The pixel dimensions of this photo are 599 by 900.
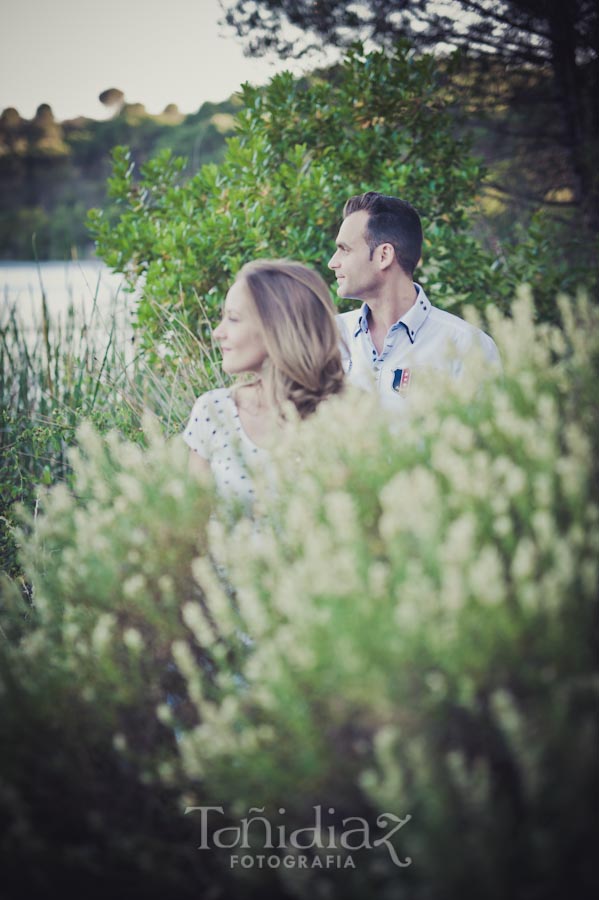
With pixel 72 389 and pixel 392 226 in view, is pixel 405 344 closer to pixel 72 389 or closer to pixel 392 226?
pixel 392 226

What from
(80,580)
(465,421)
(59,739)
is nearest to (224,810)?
(59,739)

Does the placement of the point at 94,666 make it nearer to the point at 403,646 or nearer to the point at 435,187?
the point at 403,646

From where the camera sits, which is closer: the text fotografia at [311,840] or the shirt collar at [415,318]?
the text fotografia at [311,840]

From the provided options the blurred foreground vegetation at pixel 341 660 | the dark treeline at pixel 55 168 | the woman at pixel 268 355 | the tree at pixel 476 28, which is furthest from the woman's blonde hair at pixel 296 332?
the dark treeline at pixel 55 168

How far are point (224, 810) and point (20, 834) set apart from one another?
0.43 meters

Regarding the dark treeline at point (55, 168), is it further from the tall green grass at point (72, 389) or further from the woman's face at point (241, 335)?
the woman's face at point (241, 335)

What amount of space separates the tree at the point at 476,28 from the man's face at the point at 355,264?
3652 mm

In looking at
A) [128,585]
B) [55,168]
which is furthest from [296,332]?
[55,168]

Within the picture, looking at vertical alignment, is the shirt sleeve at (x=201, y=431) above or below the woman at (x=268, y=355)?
below

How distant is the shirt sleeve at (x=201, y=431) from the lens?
2.61 meters

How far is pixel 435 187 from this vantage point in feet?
15.8

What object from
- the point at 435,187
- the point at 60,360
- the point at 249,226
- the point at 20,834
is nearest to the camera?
the point at 20,834

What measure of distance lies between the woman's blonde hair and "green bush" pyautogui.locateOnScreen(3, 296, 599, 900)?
27.2 inches

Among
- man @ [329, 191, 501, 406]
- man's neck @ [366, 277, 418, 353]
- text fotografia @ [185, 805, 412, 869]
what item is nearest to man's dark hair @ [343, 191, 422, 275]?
man @ [329, 191, 501, 406]
